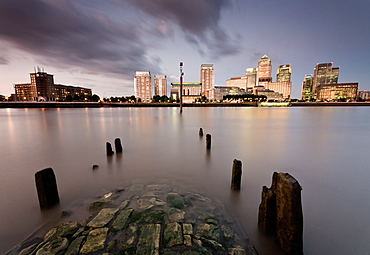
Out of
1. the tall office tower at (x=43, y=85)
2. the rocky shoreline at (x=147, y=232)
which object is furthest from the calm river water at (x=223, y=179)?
the tall office tower at (x=43, y=85)

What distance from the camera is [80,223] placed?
3.55 m

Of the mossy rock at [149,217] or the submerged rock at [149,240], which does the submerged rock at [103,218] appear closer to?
the mossy rock at [149,217]

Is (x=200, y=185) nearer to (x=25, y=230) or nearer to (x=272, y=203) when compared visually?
(x=272, y=203)

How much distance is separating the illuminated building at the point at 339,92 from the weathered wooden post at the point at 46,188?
216538 millimetres

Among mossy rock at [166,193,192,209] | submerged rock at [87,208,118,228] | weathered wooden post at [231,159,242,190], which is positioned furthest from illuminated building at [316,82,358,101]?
submerged rock at [87,208,118,228]

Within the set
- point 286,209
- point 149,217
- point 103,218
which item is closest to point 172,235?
point 149,217

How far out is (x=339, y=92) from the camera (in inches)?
6668

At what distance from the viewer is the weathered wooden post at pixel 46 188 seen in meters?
3.96

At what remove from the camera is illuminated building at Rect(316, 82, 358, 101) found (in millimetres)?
163750

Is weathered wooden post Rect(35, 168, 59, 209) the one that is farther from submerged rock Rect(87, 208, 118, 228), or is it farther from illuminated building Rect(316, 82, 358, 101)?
illuminated building Rect(316, 82, 358, 101)

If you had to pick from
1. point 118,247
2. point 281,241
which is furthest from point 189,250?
point 281,241

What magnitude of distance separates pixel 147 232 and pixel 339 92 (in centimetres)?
23470

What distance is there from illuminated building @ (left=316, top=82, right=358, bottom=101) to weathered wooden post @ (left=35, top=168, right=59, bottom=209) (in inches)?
8525

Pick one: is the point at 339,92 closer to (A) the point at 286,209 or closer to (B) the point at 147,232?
(A) the point at 286,209
